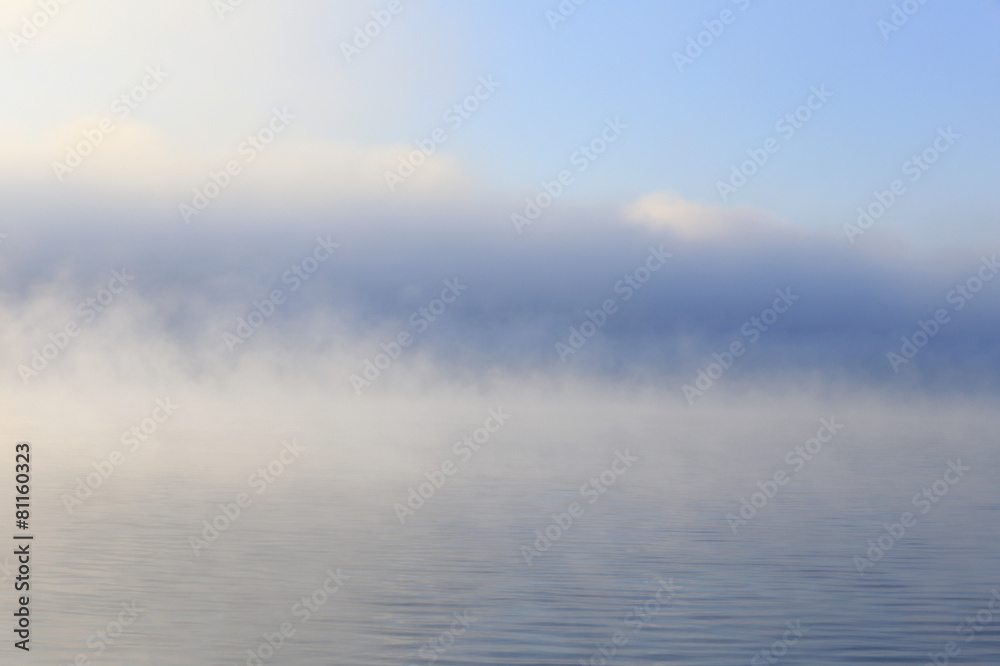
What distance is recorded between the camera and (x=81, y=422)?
71.8 m

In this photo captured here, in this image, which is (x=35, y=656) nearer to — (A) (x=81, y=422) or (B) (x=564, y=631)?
(B) (x=564, y=631)

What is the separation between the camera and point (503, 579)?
2117 centimetres

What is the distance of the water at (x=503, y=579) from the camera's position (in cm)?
1633

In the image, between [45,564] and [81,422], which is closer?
[45,564]

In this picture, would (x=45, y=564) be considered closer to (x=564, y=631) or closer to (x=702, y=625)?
(x=564, y=631)

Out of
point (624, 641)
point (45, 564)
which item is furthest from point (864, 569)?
point (45, 564)

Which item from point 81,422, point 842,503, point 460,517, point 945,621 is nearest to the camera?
point 945,621

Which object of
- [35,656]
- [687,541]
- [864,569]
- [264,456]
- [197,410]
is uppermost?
[197,410]

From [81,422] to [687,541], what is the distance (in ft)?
176

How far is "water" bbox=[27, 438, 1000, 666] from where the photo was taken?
16328mm

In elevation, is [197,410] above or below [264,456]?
above

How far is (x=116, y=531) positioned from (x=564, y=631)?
1290cm

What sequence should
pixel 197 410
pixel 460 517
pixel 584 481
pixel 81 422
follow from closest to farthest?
1. pixel 460 517
2. pixel 584 481
3. pixel 81 422
4. pixel 197 410

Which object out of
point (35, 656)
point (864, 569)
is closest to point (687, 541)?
point (864, 569)
